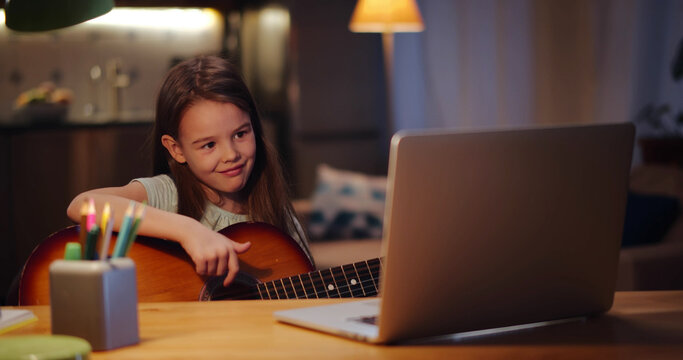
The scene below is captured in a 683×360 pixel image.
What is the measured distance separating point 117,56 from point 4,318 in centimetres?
458

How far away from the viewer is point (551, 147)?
934mm

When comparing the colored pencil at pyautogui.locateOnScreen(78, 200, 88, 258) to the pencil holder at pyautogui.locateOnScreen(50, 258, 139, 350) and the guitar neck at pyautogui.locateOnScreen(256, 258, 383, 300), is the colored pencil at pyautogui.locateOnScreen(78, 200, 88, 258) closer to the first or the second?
the pencil holder at pyautogui.locateOnScreen(50, 258, 139, 350)

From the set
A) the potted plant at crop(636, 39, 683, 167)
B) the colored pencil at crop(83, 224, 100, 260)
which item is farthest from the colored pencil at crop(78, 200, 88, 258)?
the potted plant at crop(636, 39, 683, 167)

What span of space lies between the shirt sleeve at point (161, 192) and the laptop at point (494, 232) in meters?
0.58

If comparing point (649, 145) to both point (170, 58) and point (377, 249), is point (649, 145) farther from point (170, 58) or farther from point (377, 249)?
point (170, 58)

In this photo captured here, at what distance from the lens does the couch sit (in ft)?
8.71

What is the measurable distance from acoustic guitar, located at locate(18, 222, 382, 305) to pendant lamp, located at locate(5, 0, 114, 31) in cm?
32

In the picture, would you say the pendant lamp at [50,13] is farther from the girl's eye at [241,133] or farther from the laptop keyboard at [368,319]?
the laptop keyboard at [368,319]

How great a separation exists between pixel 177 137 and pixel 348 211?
7.80 feet

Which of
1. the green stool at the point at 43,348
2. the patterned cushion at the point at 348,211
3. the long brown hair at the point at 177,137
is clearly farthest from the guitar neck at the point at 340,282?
the patterned cushion at the point at 348,211

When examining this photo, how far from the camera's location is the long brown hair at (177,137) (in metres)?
1.55

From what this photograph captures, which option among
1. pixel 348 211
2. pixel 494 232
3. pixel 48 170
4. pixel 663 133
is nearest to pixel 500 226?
pixel 494 232

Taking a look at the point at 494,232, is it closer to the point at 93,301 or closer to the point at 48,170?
the point at 93,301

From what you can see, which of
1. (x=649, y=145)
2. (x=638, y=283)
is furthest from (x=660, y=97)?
(x=638, y=283)
